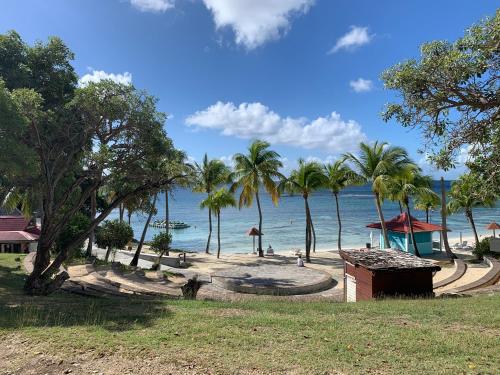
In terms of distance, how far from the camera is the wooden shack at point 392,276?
43.3 ft

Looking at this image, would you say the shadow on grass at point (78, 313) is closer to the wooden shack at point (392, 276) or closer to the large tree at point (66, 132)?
the large tree at point (66, 132)

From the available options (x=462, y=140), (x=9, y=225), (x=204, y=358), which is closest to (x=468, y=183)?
(x=462, y=140)

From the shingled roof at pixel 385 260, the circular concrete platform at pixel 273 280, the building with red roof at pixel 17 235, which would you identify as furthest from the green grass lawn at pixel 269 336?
the building with red roof at pixel 17 235

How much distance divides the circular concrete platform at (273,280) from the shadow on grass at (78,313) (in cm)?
758

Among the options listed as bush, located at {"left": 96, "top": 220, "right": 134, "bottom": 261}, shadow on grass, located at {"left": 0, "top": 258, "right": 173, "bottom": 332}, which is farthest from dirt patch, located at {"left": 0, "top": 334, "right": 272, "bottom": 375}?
bush, located at {"left": 96, "top": 220, "right": 134, "bottom": 261}

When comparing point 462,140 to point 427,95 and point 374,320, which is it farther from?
point 374,320

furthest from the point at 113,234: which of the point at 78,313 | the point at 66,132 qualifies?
the point at 78,313

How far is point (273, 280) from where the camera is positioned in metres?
18.7

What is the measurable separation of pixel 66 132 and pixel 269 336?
1025 cm

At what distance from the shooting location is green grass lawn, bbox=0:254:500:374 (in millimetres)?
5457

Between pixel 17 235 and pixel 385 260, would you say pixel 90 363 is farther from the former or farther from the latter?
pixel 17 235

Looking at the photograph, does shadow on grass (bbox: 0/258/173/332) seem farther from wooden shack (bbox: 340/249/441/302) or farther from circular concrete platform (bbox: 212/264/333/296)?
circular concrete platform (bbox: 212/264/333/296)

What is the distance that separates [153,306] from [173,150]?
6863mm

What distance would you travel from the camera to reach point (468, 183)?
951cm
